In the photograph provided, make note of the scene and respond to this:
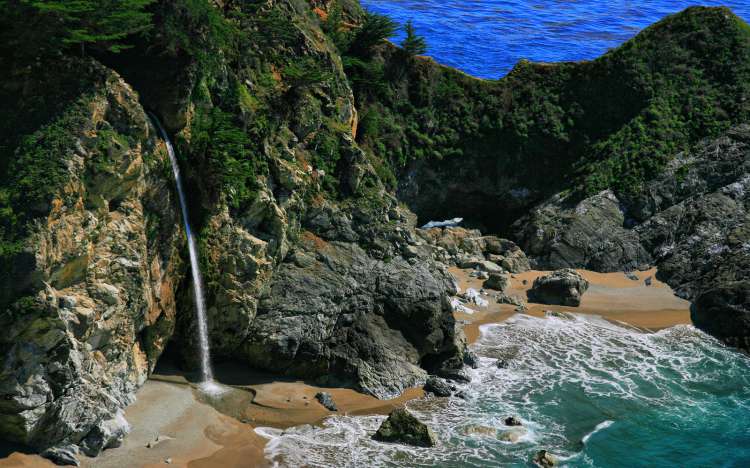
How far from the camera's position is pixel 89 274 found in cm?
1828

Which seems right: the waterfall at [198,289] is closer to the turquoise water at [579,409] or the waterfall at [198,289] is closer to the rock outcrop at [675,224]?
the turquoise water at [579,409]

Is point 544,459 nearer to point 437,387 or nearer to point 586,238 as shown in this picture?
point 437,387

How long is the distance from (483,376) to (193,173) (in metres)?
10.1

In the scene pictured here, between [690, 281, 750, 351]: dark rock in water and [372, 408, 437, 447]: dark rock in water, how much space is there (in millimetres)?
14137

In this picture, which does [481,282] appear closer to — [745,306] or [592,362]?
[592,362]

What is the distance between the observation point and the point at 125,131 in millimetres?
19359

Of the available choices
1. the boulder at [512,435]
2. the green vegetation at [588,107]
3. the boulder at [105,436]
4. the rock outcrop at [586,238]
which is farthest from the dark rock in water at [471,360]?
the green vegetation at [588,107]

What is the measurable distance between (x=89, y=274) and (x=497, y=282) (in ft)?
56.5

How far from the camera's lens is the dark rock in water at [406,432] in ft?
64.6

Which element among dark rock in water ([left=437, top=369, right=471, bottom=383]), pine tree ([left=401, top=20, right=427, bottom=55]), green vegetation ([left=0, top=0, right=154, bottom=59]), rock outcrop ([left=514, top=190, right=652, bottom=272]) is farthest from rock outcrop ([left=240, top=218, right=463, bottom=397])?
pine tree ([left=401, top=20, right=427, bottom=55])

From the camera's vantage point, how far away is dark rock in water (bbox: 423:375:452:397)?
22.8m

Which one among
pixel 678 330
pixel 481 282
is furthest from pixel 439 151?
pixel 678 330

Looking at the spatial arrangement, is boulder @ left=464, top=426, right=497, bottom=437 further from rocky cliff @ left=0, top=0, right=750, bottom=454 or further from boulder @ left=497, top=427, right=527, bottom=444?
rocky cliff @ left=0, top=0, right=750, bottom=454

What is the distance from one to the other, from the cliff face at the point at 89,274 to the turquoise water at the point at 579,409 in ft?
12.9
